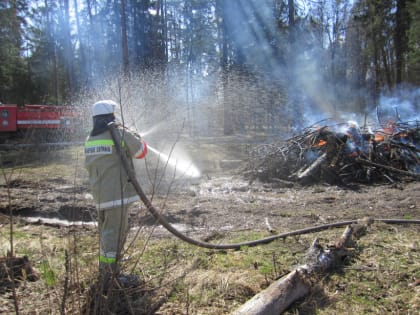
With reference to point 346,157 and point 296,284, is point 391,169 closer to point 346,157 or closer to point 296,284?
point 346,157

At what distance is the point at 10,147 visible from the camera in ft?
51.2

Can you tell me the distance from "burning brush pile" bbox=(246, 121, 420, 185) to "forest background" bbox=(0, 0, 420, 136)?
250 inches

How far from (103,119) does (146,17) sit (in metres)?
27.2

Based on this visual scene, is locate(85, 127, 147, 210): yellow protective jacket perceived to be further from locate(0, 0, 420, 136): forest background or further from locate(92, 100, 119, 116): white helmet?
locate(0, 0, 420, 136): forest background

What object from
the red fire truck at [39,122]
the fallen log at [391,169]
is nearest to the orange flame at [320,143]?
the fallen log at [391,169]

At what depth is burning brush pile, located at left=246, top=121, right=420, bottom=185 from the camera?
8.54m

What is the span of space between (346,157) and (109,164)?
7.00 metres

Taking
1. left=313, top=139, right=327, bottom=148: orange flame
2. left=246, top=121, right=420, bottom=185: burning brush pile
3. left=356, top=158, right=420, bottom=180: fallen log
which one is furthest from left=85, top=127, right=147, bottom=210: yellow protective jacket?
left=313, top=139, right=327, bottom=148: orange flame

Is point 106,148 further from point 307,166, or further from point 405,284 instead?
point 307,166

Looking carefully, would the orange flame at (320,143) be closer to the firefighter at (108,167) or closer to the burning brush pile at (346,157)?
the burning brush pile at (346,157)

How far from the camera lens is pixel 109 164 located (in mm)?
3467

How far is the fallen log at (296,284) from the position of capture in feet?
9.23

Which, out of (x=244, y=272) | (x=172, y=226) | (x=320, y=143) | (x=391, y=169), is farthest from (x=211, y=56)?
(x=244, y=272)

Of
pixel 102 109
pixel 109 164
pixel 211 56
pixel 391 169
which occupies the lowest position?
pixel 391 169
